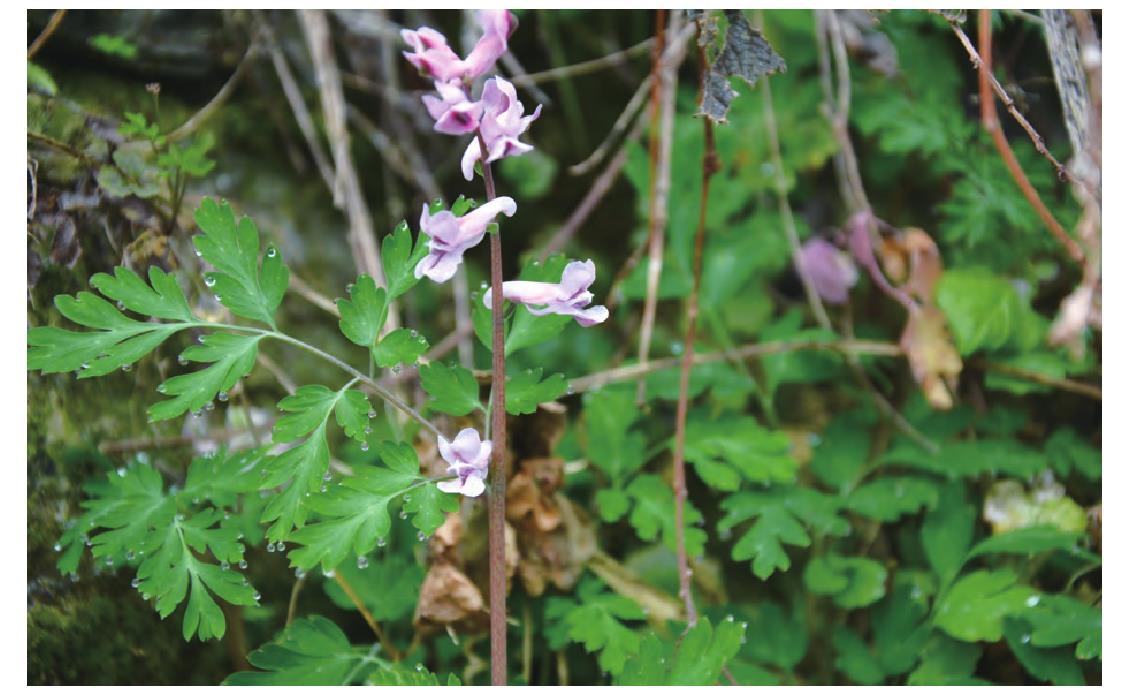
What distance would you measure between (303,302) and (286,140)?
48 centimetres

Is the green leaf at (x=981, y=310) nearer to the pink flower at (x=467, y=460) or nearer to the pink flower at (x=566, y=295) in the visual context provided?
the pink flower at (x=566, y=295)

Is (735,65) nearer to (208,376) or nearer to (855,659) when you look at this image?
(208,376)

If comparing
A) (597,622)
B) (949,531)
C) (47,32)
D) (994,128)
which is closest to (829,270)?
(994,128)

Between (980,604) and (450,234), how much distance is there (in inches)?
53.7

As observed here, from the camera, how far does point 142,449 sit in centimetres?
177

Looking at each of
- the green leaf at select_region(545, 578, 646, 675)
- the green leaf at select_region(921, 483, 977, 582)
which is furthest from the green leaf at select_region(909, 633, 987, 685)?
the green leaf at select_region(545, 578, 646, 675)

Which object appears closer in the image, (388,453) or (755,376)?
(388,453)

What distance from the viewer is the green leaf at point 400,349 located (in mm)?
1293

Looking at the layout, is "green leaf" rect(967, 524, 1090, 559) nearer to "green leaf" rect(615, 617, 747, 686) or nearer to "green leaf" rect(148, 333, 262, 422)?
"green leaf" rect(615, 617, 747, 686)

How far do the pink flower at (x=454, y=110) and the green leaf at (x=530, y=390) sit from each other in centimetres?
41

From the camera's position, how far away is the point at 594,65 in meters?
2.32
